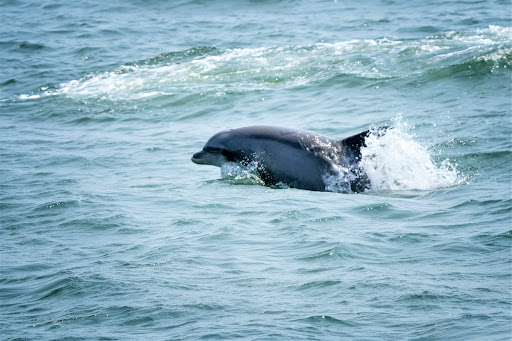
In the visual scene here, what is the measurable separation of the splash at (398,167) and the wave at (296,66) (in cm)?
731

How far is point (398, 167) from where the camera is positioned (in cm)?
1249

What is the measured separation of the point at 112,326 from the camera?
7.53 metres

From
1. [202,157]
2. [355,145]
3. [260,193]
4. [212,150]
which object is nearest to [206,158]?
[202,157]

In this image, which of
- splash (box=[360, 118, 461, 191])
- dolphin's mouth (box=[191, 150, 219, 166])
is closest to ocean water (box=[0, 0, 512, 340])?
splash (box=[360, 118, 461, 191])

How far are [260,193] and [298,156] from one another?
810mm

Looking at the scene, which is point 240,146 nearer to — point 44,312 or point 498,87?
point 44,312

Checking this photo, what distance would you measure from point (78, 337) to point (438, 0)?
85.8 feet

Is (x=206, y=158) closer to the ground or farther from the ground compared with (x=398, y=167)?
farther from the ground

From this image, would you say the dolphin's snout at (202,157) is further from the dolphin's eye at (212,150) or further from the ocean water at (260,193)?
the ocean water at (260,193)

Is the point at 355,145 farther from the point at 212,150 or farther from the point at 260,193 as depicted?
the point at 212,150

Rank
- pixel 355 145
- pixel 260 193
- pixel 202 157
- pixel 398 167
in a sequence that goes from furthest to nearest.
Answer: pixel 202 157 → pixel 398 167 → pixel 260 193 → pixel 355 145

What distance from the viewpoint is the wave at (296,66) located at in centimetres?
2052

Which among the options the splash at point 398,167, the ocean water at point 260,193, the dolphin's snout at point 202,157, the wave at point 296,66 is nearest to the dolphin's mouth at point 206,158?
the dolphin's snout at point 202,157

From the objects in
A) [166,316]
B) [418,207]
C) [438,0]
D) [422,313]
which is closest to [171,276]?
[166,316]
